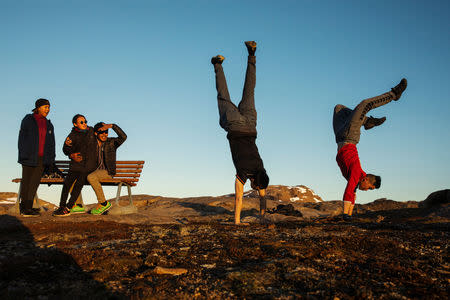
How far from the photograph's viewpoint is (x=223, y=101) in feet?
24.2

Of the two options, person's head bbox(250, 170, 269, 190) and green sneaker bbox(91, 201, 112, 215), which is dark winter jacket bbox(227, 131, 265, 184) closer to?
person's head bbox(250, 170, 269, 190)

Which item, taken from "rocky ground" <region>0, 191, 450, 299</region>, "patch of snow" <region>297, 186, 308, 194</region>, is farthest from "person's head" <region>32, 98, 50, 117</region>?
"patch of snow" <region>297, 186, 308, 194</region>

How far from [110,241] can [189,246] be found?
4.93 ft

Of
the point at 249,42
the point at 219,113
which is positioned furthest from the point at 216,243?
the point at 249,42

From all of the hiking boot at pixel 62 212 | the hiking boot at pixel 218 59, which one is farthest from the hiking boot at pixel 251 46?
the hiking boot at pixel 62 212

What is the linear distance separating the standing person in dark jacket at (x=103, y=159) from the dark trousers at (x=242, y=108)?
386 centimetres

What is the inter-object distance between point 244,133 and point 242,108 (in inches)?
22.3

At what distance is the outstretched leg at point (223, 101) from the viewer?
23.5ft

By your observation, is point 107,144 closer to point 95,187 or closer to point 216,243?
point 95,187

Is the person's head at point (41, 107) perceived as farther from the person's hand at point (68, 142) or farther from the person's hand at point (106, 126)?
the person's hand at point (106, 126)

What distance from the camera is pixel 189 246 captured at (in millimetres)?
4582

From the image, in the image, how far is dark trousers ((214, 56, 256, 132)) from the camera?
23.4 feet

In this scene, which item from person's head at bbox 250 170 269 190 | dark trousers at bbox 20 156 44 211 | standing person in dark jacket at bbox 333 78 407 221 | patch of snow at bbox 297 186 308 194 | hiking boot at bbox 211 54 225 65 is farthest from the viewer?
patch of snow at bbox 297 186 308 194

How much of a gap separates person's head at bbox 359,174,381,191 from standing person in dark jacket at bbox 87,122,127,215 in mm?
6570
